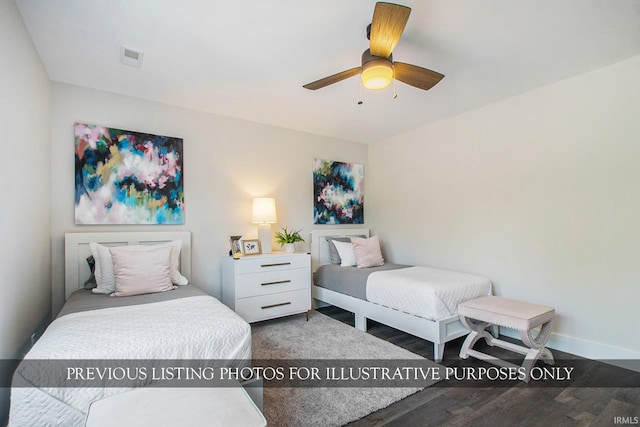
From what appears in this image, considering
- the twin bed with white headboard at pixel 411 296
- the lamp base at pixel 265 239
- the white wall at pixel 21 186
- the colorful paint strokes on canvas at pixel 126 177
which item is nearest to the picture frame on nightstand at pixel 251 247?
the lamp base at pixel 265 239

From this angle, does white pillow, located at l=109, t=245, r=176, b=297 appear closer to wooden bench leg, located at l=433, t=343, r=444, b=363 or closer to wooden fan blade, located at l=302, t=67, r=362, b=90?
wooden fan blade, located at l=302, t=67, r=362, b=90

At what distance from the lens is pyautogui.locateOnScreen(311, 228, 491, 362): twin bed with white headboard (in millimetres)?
2533

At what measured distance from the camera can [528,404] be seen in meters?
1.88

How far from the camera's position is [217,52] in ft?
7.18

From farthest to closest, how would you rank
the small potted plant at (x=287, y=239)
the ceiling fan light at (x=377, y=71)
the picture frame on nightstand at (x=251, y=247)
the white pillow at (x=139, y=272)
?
1. the small potted plant at (x=287, y=239)
2. the picture frame on nightstand at (x=251, y=247)
3. the white pillow at (x=139, y=272)
4. the ceiling fan light at (x=377, y=71)

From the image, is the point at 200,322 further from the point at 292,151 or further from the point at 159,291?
the point at 292,151

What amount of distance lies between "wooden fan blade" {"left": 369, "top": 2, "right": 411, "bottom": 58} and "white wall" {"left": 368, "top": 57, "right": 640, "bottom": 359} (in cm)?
199

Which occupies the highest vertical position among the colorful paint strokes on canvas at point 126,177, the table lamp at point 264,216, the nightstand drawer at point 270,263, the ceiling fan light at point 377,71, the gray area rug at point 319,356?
the ceiling fan light at point 377,71

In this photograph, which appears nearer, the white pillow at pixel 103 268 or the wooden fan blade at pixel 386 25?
the wooden fan blade at pixel 386 25

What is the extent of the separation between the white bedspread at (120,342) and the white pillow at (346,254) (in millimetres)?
2058

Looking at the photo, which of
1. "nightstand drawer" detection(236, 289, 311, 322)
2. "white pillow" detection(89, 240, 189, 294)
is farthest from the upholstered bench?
"white pillow" detection(89, 240, 189, 294)

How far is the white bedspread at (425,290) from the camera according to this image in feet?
8.36

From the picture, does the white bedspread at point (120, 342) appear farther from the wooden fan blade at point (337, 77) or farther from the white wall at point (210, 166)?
the wooden fan blade at point (337, 77)

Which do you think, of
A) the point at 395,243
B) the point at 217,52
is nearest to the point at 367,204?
the point at 395,243
